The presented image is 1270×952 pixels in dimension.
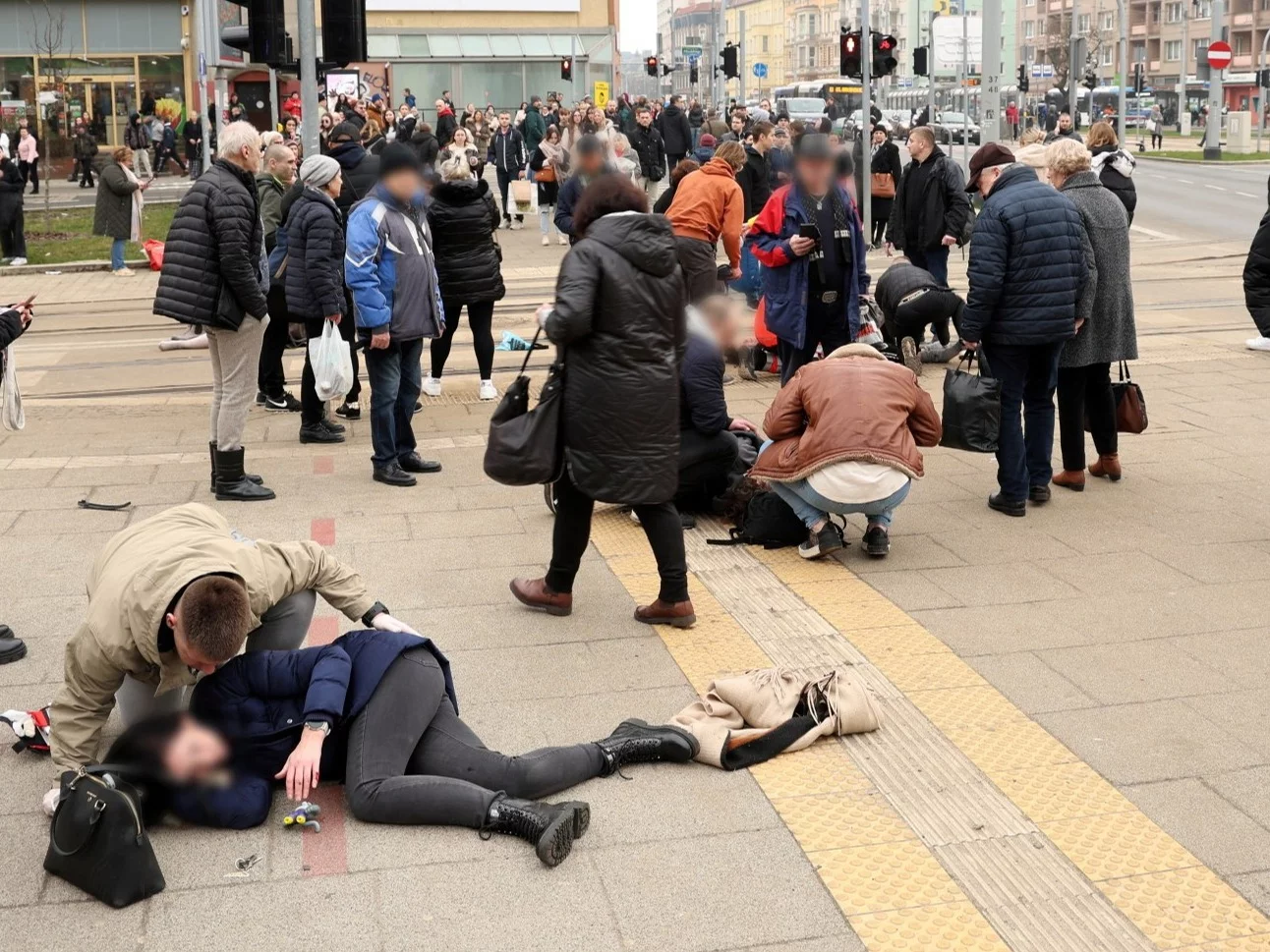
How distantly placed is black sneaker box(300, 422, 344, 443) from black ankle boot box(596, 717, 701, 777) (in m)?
5.17

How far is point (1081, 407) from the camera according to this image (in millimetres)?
8039

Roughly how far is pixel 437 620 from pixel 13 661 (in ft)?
5.04

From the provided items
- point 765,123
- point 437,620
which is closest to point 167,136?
point 765,123

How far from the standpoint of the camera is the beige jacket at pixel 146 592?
4.18 m

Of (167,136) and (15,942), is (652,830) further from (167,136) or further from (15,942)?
(167,136)

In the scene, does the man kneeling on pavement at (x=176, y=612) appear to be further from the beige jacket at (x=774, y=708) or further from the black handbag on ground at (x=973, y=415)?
the black handbag on ground at (x=973, y=415)

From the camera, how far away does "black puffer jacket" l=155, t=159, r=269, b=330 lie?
24.9 ft

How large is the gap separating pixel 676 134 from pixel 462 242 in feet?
59.7

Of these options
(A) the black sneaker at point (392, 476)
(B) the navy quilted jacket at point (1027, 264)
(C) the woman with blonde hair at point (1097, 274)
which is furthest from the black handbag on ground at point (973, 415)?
(A) the black sneaker at point (392, 476)

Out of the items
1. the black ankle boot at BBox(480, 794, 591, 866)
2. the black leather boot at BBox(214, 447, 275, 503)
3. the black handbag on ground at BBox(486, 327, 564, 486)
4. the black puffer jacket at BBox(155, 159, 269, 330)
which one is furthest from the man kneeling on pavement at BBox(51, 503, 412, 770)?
the black leather boot at BBox(214, 447, 275, 503)

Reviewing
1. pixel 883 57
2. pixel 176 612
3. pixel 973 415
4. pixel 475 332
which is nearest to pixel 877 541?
pixel 973 415

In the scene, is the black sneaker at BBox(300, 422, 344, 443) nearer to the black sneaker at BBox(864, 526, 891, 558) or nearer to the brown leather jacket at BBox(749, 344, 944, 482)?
the brown leather jacket at BBox(749, 344, 944, 482)

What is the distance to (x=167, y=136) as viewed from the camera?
36031 mm

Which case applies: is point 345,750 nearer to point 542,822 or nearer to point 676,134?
point 542,822
